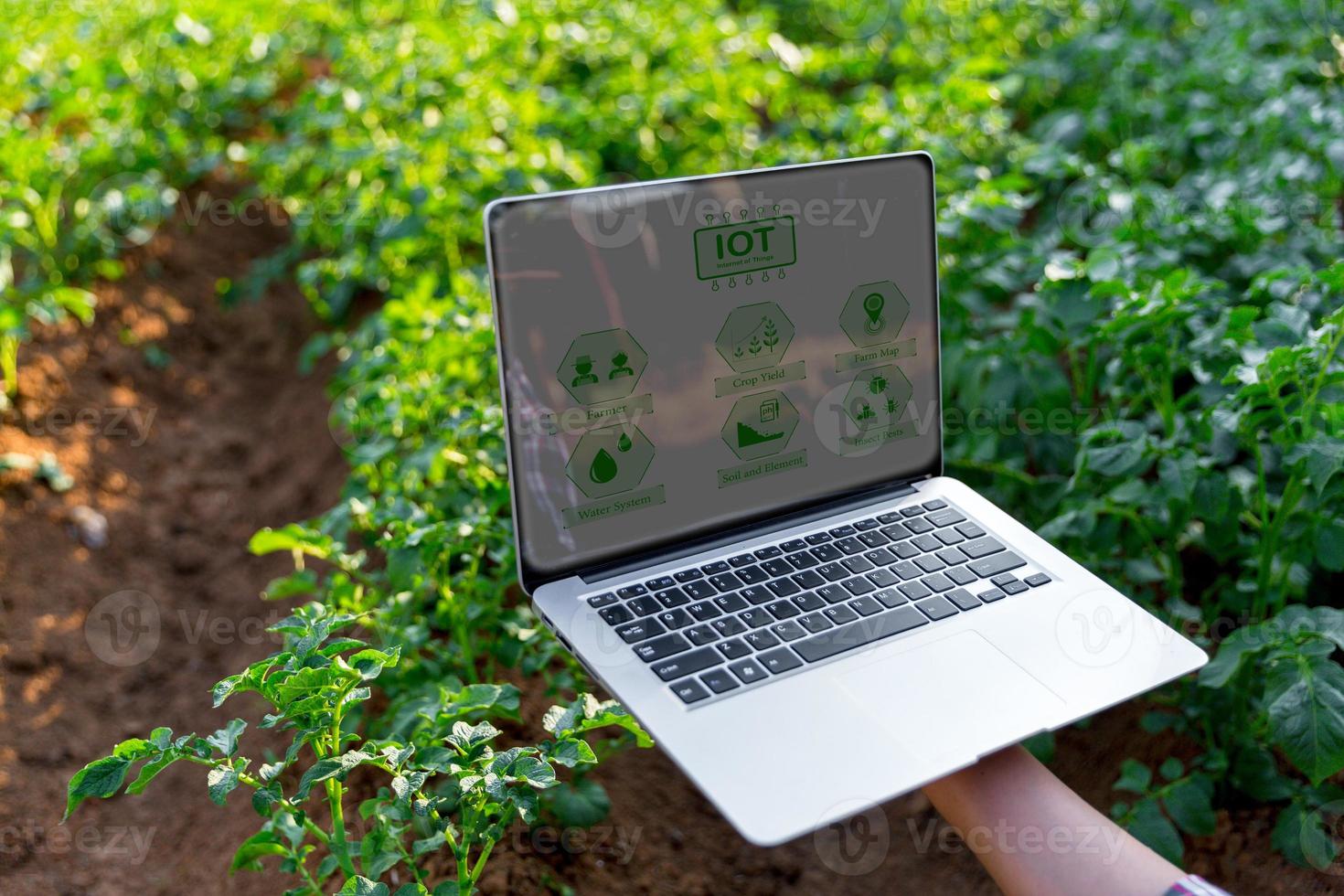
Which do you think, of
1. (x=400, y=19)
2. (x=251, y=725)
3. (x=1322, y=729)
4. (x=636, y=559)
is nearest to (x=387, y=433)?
(x=251, y=725)

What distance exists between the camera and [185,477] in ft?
9.27

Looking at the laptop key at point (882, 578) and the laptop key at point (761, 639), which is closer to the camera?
the laptop key at point (761, 639)

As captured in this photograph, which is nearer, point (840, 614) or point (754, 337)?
point (840, 614)

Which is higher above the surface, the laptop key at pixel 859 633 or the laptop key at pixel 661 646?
the laptop key at pixel 661 646

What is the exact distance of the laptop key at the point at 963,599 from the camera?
49.8 inches

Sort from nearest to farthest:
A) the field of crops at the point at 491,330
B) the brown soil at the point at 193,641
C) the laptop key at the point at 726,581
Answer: the laptop key at the point at 726,581
the field of crops at the point at 491,330
the brown soil at the point at 193,641

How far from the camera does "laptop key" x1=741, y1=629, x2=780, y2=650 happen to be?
119 cm

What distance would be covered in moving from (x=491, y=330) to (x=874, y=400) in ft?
2.53

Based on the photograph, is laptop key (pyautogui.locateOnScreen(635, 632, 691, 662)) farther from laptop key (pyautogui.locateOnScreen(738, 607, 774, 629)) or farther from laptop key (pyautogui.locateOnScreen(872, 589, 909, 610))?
laptop key (pyautogui.locateOnScreen(872, 589, 909, 610))

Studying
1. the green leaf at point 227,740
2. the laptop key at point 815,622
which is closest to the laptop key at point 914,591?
the laptop key at point 815,622

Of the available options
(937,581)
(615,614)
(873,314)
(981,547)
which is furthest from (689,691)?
(873,314)

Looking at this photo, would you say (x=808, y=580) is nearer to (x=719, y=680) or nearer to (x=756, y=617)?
(x=756, y=617)

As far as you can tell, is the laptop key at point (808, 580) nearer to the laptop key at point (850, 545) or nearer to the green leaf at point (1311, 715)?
the laptop key at point (850, 545)

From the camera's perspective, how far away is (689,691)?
111cm
